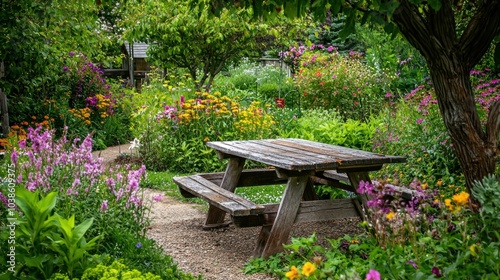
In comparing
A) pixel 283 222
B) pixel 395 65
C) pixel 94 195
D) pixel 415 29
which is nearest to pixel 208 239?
pixel 283 222

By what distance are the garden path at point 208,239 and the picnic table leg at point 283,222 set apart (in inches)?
9.8

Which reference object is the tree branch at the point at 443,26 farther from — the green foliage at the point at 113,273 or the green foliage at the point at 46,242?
the green foliage at the point at 46,242

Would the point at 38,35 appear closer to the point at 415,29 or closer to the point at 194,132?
the point at 194,132

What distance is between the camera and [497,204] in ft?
10.2

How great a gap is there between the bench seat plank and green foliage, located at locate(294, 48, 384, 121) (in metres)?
5.51

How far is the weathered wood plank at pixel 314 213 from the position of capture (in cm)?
503

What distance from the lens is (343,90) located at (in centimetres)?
1179

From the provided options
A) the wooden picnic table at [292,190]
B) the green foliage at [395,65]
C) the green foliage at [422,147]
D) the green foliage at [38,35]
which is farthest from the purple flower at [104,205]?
the green foliage at [395,65]

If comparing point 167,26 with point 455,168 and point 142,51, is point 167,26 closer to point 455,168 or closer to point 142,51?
point 455,168

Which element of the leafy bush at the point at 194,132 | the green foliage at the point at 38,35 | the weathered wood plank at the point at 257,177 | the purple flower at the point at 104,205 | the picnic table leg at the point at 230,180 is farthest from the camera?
the leafy bush at the point at 194,132

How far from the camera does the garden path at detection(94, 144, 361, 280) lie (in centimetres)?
498

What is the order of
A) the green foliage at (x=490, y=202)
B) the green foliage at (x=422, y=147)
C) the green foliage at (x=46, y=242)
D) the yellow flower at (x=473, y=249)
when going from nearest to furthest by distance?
the yellow flower at (x=473, y=249), the green foliage at (x=490, y=202), the green foliage at (x=46, y=242), the green foliage at (x=422, y=147)

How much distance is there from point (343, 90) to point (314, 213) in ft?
22.6

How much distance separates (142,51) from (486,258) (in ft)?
90.2
